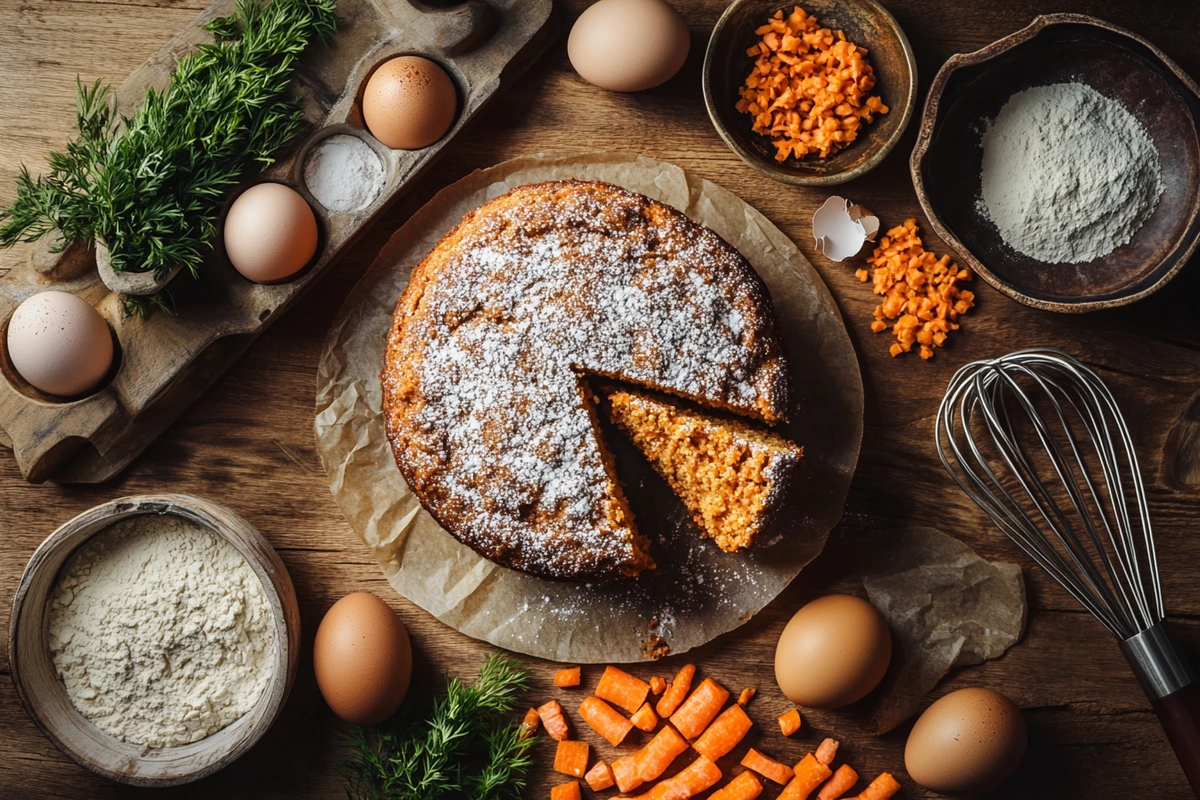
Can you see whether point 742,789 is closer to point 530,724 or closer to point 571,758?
point 571,758

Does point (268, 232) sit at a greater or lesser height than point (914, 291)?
greater

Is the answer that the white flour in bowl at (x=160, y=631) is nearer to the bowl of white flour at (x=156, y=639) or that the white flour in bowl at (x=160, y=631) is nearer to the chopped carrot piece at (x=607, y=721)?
the bowl of white flour at (x=156, y=639)

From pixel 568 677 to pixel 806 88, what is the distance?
2055mm

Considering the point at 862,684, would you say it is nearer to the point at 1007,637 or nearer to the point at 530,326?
the point at 1007,637

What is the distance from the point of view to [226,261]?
2.62 metres

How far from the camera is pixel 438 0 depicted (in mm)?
2713

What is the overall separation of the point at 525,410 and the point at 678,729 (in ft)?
3.86

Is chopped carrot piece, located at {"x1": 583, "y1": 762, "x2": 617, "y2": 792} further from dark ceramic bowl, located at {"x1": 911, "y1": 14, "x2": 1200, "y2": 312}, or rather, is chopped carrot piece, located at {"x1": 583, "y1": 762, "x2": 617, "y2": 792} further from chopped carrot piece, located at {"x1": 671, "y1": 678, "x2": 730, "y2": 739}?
dark ceramic bowl, located at {"x1": 911, "y1": 14, "x2": 1200, "y2": 312}

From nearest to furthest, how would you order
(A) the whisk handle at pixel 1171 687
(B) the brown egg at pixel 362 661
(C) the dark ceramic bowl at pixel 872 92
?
1. (A) the whisk handle at pixel 1171 687
2. (B) the brown egg at pixel 362 661
3. (C) the dark ceramic bowl at pixel 872 92

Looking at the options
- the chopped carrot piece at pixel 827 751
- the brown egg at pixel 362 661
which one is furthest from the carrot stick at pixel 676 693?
the brown egg at pixel 362 661

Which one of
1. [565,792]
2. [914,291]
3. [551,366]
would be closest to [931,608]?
[914,291]

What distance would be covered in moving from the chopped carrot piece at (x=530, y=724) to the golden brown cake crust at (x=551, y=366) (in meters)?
0.54

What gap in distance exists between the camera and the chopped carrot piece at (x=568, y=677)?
8.86ft

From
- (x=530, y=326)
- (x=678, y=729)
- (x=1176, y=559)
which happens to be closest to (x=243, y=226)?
(x=530, y=326)
